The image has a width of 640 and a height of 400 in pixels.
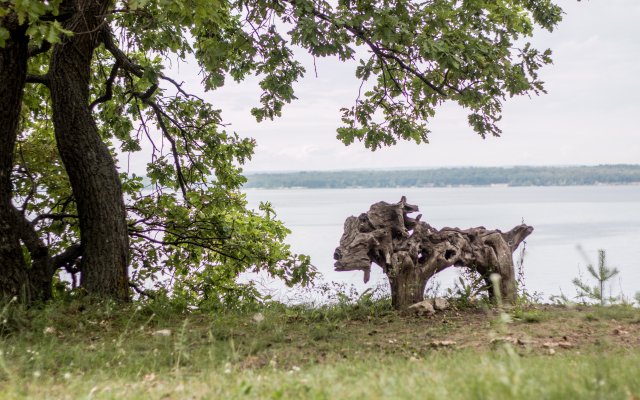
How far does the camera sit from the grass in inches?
174

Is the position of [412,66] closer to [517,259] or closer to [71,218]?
[517,259]

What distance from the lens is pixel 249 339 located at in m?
7.54

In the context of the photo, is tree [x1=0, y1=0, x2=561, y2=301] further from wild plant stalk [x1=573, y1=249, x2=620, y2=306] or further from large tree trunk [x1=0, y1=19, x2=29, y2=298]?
wild plant stalk [x1=573, y1=249, x2=620, y2=306]

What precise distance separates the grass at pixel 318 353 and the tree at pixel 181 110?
1.77 metres

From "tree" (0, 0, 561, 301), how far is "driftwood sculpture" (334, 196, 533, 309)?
1781 millimetres

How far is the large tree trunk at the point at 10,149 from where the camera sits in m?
9.05

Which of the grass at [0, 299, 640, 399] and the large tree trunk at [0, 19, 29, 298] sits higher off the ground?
the large tree trunk at [0, 19, 29, 298]

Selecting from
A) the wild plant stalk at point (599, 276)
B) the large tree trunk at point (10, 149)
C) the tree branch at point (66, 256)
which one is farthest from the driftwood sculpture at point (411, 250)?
the large tree trunk at point (10, 149)

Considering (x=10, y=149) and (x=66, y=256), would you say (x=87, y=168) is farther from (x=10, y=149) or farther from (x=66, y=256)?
(x=66, y=256)

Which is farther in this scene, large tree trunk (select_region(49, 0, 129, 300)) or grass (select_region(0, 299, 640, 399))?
large tree trunk (select_region(49, 0, 129, 300))

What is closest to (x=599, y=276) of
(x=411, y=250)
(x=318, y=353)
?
(x=411, y=250)

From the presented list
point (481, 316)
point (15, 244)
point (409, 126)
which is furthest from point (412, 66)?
point (15, 244)

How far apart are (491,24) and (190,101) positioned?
5.84 meters

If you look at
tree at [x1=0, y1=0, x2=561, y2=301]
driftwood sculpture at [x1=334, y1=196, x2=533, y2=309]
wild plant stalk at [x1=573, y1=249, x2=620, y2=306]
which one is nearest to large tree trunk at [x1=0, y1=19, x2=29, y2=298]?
tree at [x1=0, y1=0, x2=561, y2=301]
